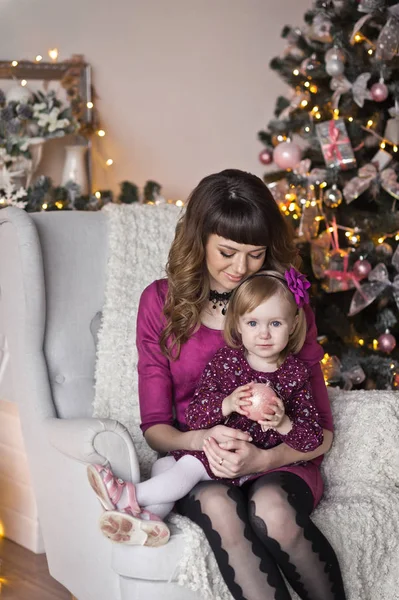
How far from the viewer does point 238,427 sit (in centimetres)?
206

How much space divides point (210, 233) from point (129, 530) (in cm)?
77

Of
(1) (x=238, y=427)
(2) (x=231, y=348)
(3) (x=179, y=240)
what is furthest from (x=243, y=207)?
(1) (x=238, y=427)

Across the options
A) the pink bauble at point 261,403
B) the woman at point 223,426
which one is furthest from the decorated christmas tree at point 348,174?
the pink bauble at point 261,403

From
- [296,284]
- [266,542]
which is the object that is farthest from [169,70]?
[266,542]

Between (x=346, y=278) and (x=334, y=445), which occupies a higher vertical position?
(x=346, y=278)

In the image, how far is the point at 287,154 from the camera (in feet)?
12.0

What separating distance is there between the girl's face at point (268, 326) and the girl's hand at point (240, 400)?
0.38 ft

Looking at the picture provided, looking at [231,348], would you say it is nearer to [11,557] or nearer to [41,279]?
[41,279]

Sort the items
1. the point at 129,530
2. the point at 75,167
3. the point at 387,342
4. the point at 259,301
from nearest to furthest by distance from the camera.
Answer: the point at 129,530 < the point at 259,301 < the point at 387,342 < the point at 75,167

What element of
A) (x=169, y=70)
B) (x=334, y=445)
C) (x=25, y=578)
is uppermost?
(x=169, y=70)

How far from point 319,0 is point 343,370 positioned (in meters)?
1.56

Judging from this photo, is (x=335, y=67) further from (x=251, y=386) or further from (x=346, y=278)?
(x=251, y=386)

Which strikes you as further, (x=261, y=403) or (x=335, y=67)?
(x=335, y=67)

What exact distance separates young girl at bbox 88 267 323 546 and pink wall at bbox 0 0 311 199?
209 cm
